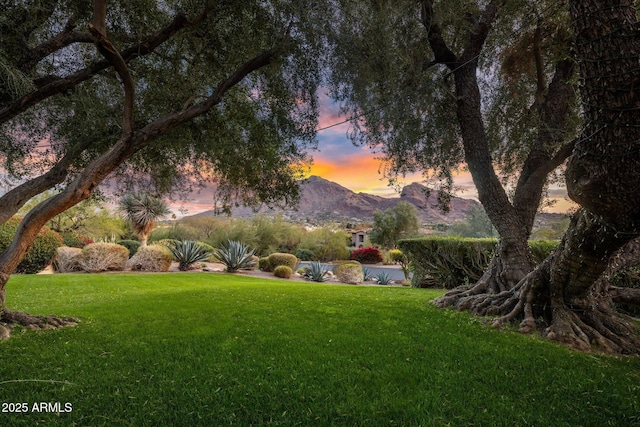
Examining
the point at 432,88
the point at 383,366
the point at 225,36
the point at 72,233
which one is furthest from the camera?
the point at 72,233

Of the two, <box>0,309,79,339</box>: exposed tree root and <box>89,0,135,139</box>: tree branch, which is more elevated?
<box>89,0,135,139</box>: tree branch

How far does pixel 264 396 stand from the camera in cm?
275

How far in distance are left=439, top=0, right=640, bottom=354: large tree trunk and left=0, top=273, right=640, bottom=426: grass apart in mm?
883

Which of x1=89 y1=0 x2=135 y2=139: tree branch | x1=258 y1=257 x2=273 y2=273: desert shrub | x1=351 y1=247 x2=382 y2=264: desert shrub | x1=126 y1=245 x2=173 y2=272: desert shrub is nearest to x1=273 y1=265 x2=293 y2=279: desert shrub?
x1=258 y1=257 x2=273 y2=273: desert shrub

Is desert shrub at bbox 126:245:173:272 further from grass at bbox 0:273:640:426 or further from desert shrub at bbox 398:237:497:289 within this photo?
grass at bbox 0:273:640:426

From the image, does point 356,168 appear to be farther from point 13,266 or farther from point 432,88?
point 13,266

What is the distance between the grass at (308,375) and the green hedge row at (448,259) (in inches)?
243

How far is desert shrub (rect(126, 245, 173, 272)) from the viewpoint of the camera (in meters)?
16.5

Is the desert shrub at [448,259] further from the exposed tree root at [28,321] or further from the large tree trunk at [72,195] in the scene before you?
the exposed tree root at [28,321]

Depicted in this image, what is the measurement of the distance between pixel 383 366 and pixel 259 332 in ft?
6.42

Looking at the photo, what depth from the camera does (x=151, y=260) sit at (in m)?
16.5

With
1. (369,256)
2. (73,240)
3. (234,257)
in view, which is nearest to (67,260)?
(73,240)

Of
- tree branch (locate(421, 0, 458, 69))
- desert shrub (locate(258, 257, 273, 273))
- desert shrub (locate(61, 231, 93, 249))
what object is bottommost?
desert shrub (locate(258, 257, 273, 273))

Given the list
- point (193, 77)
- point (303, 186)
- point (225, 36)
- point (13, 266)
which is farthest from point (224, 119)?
point (13, 266)
